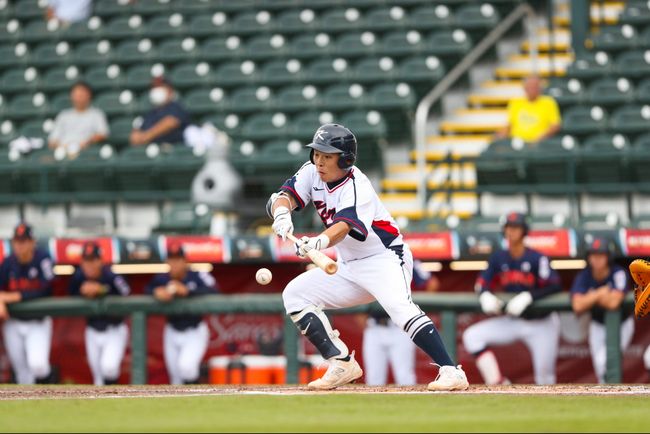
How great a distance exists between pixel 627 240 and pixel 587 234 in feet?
1.06

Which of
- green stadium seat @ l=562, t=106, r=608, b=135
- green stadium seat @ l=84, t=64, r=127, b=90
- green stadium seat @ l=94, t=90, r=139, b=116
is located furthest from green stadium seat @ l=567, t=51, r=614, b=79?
green stadium seat @ l=84, t=64, r=127, b=90

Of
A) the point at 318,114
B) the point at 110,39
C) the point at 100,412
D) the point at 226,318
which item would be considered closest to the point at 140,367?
the point at 226,318

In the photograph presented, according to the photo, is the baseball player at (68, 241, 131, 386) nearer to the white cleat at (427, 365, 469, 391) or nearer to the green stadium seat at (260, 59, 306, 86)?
the green stadium seat at (260, 59, 306, 86)

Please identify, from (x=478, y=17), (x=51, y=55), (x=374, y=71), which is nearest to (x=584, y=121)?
(x=478, y=17)

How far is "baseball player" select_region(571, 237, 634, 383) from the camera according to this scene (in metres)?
10.2

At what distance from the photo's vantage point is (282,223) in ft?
23.8

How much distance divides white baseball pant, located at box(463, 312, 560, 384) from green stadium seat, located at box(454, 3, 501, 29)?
5.12m

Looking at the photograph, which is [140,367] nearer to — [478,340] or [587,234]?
[478,340]

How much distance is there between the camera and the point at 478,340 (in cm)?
1042

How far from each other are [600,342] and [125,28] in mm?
8413

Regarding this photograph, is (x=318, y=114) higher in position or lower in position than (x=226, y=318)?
higher

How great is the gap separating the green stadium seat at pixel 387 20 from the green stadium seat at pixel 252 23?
1.25 metres

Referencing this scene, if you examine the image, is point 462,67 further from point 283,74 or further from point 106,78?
point 106,78

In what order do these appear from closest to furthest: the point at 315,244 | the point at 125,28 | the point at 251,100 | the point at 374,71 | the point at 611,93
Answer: the point at 315,244
the point at 611,93
the point at 374,71
the point at 251,100
the point at 125,28
